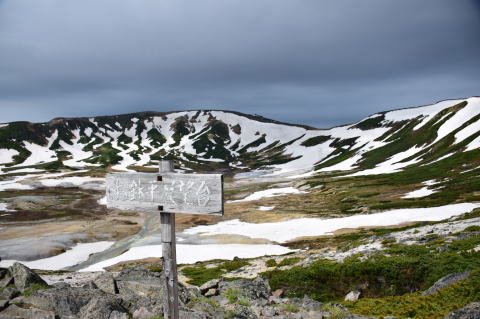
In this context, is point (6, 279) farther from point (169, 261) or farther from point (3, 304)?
point (169, 261)

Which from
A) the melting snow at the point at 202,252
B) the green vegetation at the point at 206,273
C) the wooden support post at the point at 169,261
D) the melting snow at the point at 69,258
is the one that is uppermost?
the wooden support post at the point at 169,261

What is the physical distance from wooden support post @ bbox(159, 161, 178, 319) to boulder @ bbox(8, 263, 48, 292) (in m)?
11.2

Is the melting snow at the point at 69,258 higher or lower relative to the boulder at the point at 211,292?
lower

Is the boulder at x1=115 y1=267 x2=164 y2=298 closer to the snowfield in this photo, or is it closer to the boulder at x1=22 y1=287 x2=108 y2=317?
the boulder at x1=22 y1=287 x2=108 y2=317

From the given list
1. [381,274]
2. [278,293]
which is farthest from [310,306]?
[381,274]

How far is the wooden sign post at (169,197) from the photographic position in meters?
7.42

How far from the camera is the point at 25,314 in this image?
1168cm

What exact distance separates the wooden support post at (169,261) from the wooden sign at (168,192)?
0.26m

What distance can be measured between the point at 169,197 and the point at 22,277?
13.0 metres

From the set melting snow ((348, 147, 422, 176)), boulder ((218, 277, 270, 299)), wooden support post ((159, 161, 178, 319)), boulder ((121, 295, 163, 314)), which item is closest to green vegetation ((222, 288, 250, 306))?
boulder ((218, 277, 270, 299))

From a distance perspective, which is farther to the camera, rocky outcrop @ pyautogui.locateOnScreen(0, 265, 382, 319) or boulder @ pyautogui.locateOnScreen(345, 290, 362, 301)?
boulder @ pyautogui.locateOnScreen(345, 290, 362, 301)

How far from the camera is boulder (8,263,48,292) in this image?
1562 centimetres

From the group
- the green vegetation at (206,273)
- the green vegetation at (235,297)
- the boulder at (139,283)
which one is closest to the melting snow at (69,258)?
the green vegetation at (206,273)

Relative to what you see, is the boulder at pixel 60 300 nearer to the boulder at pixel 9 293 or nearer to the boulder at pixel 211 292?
the boulder at pixel 9 293
